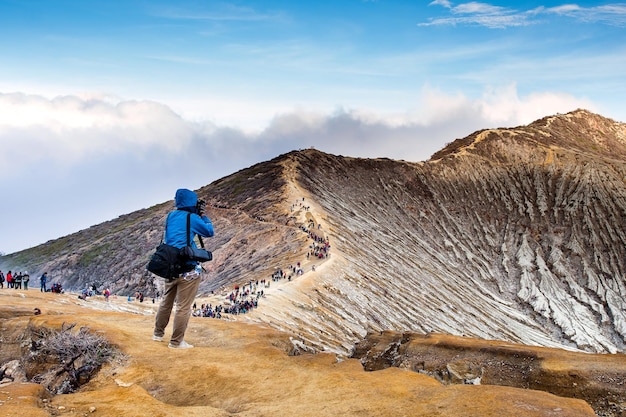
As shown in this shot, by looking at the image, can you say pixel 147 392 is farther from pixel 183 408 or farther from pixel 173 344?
pixel 173 344

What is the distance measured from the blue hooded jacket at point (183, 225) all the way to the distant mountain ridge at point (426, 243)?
20049 mm

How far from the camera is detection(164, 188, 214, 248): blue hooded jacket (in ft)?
38.6

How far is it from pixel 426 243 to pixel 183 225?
7239cm

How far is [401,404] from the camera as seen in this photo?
8.81 meters

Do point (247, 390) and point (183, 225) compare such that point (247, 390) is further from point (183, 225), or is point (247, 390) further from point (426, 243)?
point (426, 243)

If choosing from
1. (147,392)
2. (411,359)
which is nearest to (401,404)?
(147,392)

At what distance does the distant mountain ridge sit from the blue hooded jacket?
65.8ft

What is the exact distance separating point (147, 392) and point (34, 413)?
6.68ft

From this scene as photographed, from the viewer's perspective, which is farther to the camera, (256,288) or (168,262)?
(256,288)

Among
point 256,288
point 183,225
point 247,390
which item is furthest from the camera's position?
point 256,288

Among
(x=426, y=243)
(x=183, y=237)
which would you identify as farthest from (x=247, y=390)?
(x=426, y=243)

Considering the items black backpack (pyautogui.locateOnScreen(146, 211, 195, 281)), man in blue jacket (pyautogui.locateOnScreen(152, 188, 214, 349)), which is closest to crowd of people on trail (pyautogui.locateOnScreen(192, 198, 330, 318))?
man in blue jacket (pyautogui.locateOnScreen(152, 188, 214, 349))

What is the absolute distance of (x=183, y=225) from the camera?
11844 mm

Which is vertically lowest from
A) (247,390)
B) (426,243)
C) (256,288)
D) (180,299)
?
(256,288)
